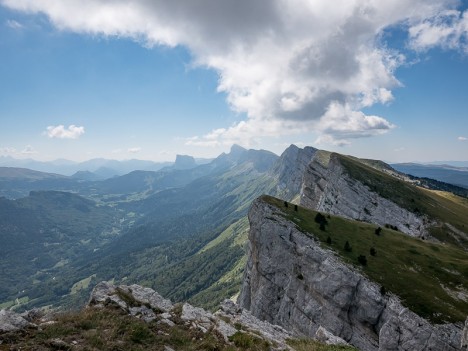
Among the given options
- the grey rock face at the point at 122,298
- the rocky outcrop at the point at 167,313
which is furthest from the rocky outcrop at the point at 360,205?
the grey rock face at the point at 122,298

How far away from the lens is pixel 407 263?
6962 cm

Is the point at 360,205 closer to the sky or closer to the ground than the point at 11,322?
closer to the ground

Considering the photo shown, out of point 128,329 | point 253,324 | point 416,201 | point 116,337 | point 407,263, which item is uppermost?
point 116,337

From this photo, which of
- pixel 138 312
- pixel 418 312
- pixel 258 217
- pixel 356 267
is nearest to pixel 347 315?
Answer: pixel 356 267

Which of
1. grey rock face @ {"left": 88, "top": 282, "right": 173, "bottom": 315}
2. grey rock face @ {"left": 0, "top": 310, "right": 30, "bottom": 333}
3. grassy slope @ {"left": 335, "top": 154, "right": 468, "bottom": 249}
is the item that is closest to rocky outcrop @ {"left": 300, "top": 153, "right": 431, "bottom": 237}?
grassy slope @ {"left": 335, "top": 154, "right": 468, "bottom": 249}

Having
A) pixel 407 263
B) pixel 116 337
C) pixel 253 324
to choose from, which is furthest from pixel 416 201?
pixel 116 337

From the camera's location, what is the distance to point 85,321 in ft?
71.7

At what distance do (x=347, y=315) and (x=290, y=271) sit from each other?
1922cm

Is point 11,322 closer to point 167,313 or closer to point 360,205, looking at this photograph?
point 167,313

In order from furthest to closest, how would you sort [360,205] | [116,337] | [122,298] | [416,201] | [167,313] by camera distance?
[416,201], [360,205], [122,298], [167,313], [116,337]

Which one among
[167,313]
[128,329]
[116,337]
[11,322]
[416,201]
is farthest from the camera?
[416,201]

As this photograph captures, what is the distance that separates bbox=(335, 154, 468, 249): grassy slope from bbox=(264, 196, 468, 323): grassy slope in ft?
127

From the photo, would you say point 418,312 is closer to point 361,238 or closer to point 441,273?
point 441,273

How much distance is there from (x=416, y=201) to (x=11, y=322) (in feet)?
478
